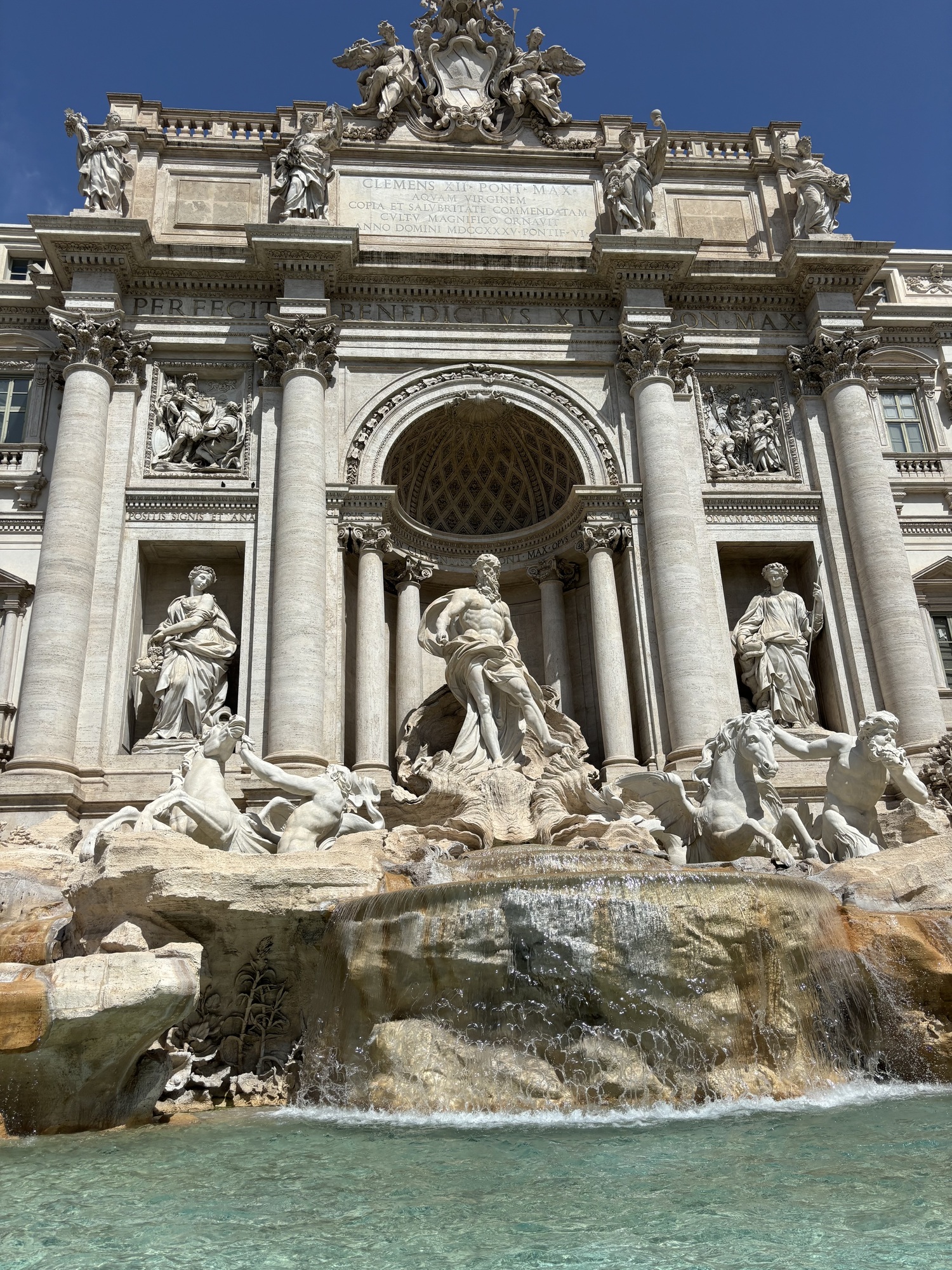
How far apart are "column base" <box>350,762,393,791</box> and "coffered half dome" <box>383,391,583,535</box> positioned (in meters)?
6.18

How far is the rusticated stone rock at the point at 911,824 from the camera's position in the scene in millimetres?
14406

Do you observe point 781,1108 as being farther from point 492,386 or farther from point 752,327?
point 752,327

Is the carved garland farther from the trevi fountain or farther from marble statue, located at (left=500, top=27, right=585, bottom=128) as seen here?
marble statue, located at (left=500, top=27, right=585, bottom=128)

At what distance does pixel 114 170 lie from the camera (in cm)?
2133

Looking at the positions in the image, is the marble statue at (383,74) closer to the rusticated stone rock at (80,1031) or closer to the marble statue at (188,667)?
the marble statue at (188,667)

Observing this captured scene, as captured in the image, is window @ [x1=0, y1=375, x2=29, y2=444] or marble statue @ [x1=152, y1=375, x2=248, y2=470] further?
window @ [x1=0, y1=375, x2=29, y2=444]

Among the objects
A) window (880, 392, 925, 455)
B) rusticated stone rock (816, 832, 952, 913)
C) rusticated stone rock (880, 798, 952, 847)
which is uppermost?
window (880, 392, 925, 455)

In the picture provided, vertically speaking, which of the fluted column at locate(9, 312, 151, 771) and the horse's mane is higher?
the fluted column at locate(9, 312, 151, 771)

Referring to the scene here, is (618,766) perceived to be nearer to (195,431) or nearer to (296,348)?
(296,348)

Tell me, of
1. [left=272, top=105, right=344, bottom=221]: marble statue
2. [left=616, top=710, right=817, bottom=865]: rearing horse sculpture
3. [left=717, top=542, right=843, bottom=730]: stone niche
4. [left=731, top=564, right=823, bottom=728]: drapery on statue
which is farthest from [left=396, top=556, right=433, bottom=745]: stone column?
[left=272, top=105, right=344, bottom=221]: marble statue

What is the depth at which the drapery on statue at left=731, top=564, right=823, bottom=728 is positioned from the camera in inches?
762

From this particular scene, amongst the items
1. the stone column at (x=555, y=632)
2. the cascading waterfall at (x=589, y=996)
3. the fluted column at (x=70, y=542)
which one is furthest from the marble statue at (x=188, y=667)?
the cascading waterfall at (x=589, y=996)

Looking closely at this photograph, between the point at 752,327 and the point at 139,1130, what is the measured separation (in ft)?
66.3

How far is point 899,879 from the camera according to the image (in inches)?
432
